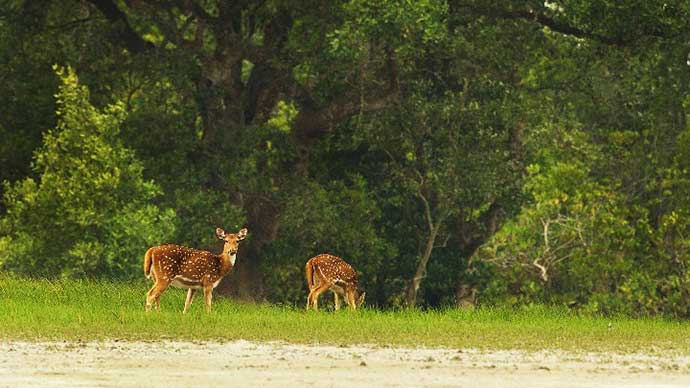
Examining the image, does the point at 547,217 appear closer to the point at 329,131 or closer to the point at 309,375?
the point at 329,131

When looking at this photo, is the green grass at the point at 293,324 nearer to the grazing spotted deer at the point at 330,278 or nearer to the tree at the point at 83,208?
the grazing spotted deer at the point at 330,278

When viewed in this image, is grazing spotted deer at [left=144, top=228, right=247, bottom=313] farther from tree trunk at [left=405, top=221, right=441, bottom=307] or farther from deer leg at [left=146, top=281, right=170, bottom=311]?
tree trunk at [left=405, top=221, right=441, bottom=307]

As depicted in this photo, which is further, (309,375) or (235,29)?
(235,29)

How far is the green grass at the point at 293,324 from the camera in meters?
19.4

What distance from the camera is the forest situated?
30641 mm

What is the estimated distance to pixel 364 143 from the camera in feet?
114

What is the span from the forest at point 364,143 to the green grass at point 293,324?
13.6 ft

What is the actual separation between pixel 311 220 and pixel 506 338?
1285 centimetres

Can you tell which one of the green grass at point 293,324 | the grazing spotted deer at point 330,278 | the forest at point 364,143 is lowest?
the green grass at point 293,324

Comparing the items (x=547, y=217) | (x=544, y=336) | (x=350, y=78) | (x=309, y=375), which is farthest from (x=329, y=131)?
(x=309, y=375)

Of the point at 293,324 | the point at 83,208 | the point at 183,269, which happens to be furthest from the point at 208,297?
the point at 83,208

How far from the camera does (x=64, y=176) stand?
30.7m

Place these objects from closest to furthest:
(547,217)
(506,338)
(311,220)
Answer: (506,338), (311,220), (547,217)

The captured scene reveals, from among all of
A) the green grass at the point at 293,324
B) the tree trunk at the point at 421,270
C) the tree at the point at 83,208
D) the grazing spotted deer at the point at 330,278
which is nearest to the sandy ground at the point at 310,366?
the green grass at the point at 293,324
